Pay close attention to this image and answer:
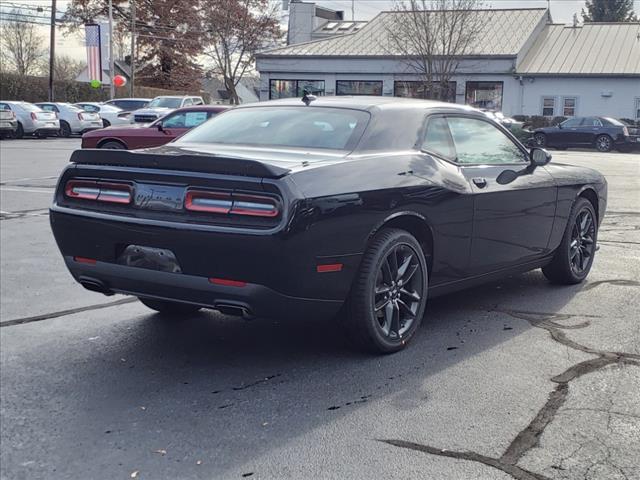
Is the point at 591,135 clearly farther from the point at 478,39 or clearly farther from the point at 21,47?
the point at 21,47

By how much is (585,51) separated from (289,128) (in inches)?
1639

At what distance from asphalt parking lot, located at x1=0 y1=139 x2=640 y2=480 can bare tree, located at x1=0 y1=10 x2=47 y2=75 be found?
7761cm

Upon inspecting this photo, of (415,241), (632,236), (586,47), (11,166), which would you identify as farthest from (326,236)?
(586,47)

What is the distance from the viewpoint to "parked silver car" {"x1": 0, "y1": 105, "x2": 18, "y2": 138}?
31.4 metres

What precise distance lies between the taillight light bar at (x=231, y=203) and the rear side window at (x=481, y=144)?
1841 mm

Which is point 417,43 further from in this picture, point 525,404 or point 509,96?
point 525,404

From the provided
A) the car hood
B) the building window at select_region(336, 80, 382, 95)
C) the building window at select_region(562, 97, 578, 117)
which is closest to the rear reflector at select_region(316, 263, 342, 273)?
the car hood

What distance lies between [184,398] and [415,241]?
1.67 meters

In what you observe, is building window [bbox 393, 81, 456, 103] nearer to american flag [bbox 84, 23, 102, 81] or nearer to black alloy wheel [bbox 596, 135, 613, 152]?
black alloy wheel [bbox 596, 135, 613, 152]

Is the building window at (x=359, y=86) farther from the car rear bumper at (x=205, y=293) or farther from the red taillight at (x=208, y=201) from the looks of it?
the red taillight at (x=208, y=201)

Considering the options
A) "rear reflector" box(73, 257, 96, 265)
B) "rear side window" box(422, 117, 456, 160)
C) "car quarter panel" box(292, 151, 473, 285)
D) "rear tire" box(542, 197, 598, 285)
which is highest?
"rear side window" box(422, 117, 456, 160)

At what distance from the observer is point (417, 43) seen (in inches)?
1597

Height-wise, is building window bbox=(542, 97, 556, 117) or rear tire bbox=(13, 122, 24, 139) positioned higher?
building window bbox=(542, 97, 556, 117)

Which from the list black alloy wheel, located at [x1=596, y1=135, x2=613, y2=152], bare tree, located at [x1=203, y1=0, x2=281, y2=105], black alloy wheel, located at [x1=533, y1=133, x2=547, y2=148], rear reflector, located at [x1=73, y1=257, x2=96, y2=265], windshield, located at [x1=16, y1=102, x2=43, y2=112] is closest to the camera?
rear reflector, located at [x1=73, y1=257, x2=96, y2=265]
